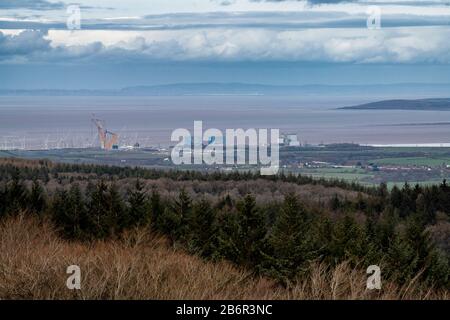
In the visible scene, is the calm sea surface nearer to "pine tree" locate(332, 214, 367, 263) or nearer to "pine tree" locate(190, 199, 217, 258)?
"pine tree" locate(190, 199, 217, 258)

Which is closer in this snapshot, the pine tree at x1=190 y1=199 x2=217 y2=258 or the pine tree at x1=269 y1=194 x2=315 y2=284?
the pine tree at x1=269 y1=194 x2=315 y2=284

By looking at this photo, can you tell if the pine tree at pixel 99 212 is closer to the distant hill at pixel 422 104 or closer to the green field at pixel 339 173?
the green field at pixel 339 173

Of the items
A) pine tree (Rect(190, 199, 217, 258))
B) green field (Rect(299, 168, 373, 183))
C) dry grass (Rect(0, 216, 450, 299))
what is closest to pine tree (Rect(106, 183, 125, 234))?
pine tree (Rect(190, 199, 217, 258))

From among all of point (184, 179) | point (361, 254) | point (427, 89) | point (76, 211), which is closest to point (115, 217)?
point (76, 211)

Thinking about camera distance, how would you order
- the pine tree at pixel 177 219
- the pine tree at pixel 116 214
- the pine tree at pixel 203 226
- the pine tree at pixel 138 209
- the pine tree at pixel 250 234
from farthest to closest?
the pine tree at pixel 138 209 → the pine tree at pixel 177 219 → the pine tree at pixel 203 226 → the pine tree at pixel 116 214 → the pine tree at pixel 250 234
